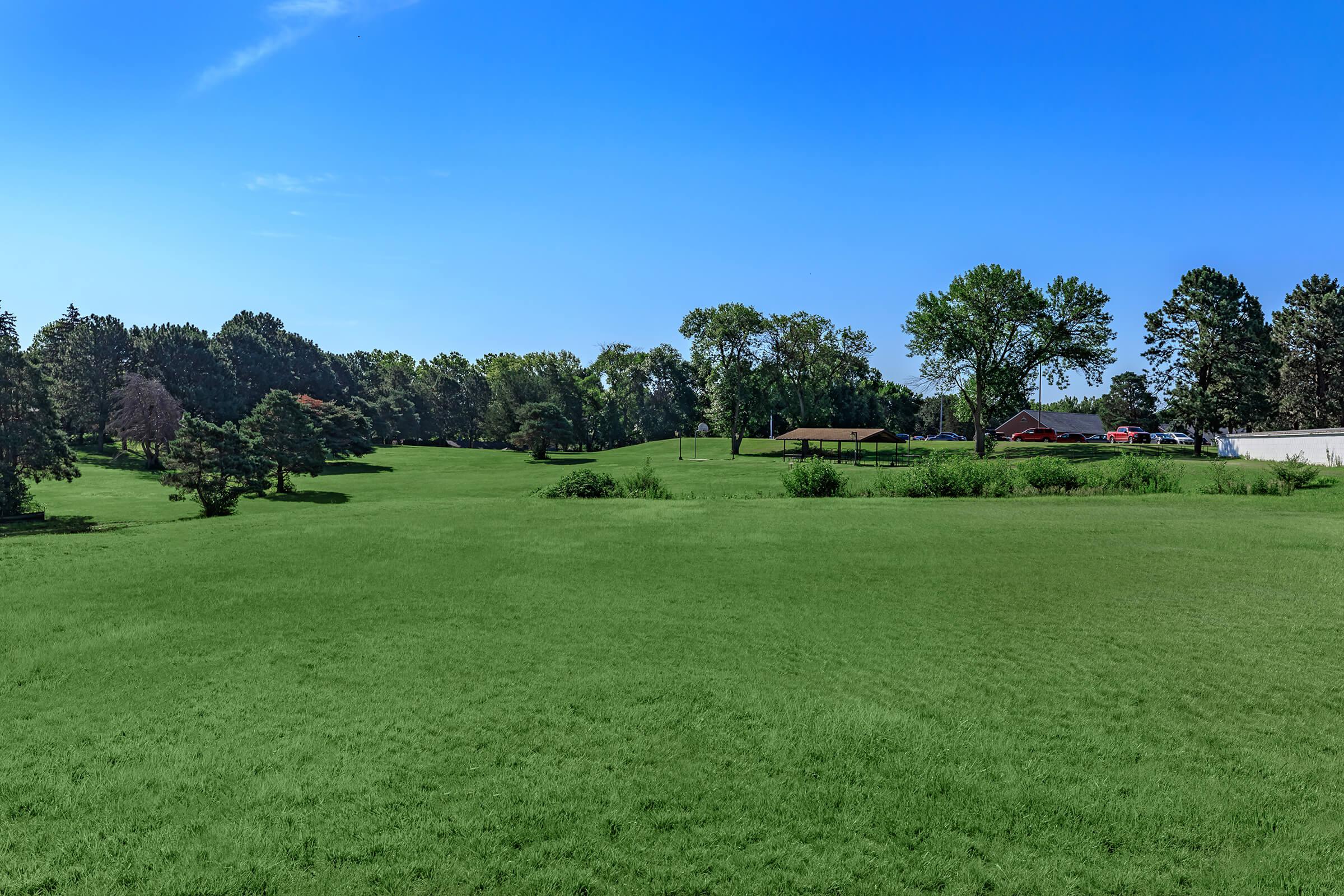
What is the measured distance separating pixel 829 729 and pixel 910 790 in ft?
3.55

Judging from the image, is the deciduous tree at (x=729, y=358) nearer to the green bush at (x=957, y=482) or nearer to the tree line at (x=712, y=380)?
the tree line at (x=712, y=380)

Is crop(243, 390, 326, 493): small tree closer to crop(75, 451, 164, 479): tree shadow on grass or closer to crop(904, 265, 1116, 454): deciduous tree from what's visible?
crop(75, 451, 164, 479): tree shadow on grass

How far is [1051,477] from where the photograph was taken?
1112 inches

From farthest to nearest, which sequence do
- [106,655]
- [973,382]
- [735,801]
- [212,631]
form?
[973,382] → [212,631] → [106,655] → [735,801]

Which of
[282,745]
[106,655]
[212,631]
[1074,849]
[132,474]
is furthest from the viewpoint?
[132,474]

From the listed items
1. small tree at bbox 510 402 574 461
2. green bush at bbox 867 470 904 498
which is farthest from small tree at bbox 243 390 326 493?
green bush at bbox 867 470 904 498

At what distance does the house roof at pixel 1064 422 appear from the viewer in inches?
3551

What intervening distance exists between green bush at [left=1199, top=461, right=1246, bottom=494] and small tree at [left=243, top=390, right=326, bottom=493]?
4424cm

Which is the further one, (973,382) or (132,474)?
(973,382)

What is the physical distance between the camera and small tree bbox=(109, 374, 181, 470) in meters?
56.5

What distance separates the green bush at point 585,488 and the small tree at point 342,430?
37728mm

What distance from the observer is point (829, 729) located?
6.67 m

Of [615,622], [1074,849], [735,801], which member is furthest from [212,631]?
[1074,849]

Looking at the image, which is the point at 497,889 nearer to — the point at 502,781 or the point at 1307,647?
the point at 502,781
